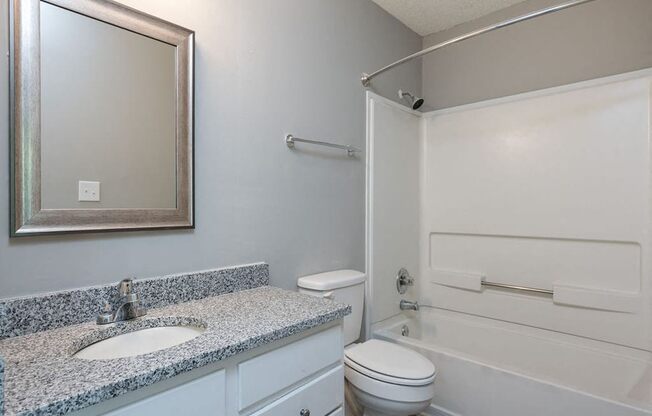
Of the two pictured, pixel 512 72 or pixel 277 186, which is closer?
pixel 277 186

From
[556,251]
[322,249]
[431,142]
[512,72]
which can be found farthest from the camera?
[431,142]

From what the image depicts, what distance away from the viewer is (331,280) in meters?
1.68

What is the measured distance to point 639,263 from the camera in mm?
1829

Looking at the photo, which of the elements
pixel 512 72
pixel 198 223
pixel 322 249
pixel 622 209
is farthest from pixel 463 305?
pixel 198 223

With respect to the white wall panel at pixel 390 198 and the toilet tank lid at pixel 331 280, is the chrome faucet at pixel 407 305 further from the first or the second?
the toilet tank lid at pixel 331 280

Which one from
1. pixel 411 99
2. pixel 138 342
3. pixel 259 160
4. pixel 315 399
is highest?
pixel 411 99

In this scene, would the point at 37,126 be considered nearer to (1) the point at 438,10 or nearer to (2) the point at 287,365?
(2) the point at 287,365

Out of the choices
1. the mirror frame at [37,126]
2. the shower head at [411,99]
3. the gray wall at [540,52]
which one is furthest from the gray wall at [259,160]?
the gray wall at [540,52]

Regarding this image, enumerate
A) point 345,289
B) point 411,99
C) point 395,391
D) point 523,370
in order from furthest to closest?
point 411,99, point 345,289, point 523,370, point 395,391

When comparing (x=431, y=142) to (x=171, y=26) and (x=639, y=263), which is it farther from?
(x=171, y=26)

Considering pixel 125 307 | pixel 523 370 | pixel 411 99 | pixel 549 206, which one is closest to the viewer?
pixel 125 307

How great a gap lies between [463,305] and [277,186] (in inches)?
65.8

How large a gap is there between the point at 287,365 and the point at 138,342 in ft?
1.51

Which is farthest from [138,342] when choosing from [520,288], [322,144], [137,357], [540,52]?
[540,52]
